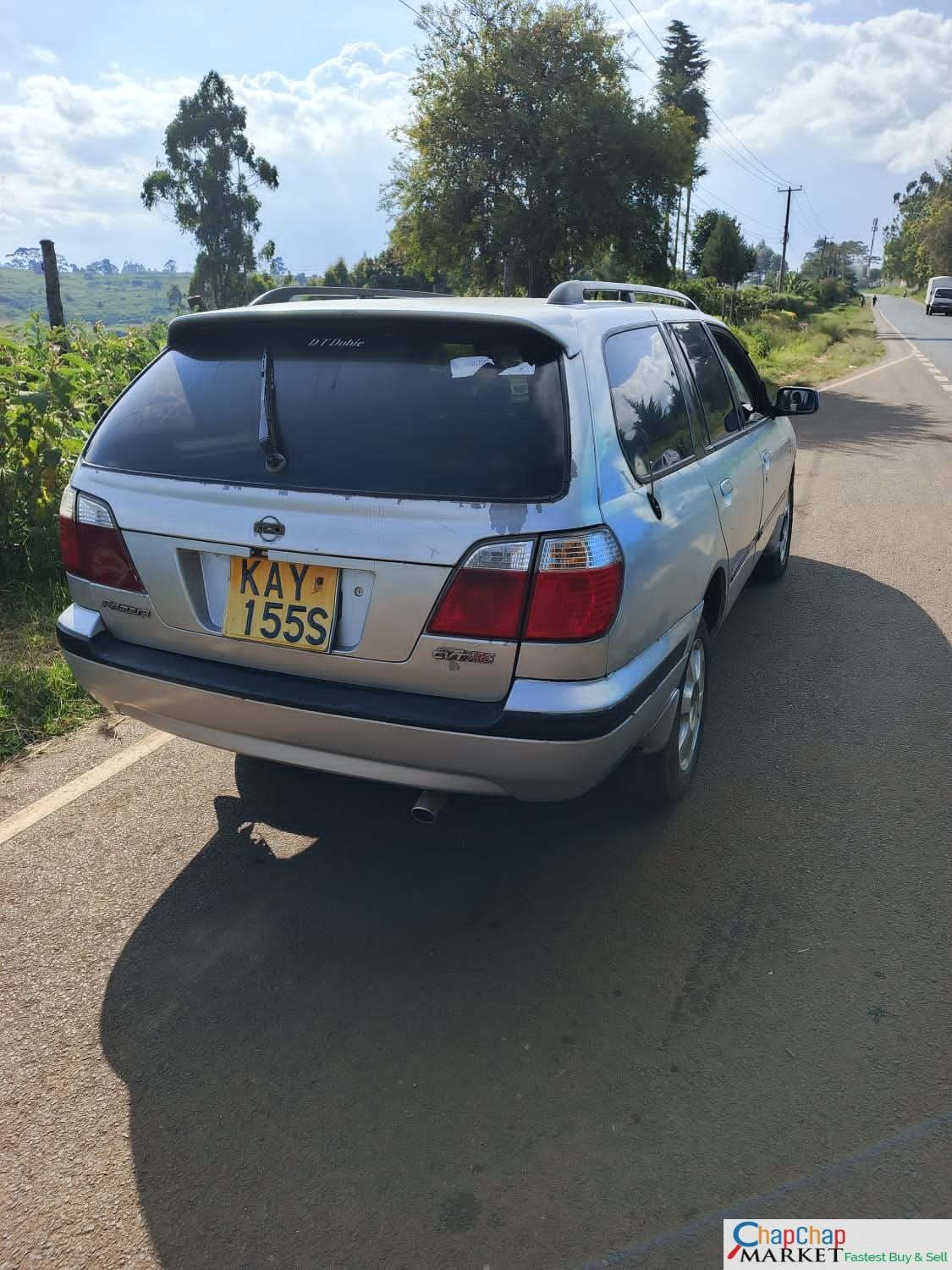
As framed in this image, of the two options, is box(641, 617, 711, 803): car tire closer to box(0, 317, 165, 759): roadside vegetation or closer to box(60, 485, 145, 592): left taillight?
box(60, 485, 145, 592): left taillight

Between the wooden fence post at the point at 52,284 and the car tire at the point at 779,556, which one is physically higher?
the wooden fence post at the point at 52,284

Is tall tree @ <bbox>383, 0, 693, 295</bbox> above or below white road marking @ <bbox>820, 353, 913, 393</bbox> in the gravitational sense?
above

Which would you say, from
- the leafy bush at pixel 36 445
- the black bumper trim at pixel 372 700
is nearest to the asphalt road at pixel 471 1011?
the black bumper trim at pixel 372 700

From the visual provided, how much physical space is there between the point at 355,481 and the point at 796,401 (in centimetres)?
354

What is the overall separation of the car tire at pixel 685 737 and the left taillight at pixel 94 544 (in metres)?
1.77

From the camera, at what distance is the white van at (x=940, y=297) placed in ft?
194

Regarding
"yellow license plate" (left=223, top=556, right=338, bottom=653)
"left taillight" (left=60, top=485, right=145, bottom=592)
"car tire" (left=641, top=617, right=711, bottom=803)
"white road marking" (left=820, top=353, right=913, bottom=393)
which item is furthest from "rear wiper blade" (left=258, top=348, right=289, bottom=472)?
"white road marking" (left=820, top=353, right=913, bottom=393)

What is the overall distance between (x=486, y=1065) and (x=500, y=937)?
513 millimetres

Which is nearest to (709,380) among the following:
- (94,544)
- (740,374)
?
(740,374)

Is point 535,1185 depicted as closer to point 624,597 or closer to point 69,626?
point 624,597

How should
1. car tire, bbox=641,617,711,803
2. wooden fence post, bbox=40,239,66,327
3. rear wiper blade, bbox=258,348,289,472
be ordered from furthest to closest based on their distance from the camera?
wooden fence post, bbox=40,239,66,327
car tire, bbox=641,617,711,803
rear wiper blade, bbox=258,348,289,472

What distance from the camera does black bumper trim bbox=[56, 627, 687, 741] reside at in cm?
249

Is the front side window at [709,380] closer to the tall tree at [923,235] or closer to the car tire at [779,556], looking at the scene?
the car tire at [779,556]

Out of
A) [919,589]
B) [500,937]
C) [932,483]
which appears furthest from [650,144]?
[500,937]
